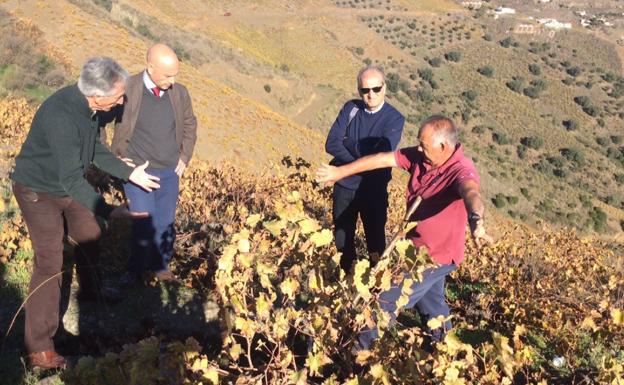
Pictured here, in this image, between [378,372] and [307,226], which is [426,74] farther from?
[378,372]

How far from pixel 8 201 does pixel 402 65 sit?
5556 centimetres

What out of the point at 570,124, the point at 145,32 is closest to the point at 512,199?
the point at 570,124

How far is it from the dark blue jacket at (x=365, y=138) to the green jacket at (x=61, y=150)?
1741mm

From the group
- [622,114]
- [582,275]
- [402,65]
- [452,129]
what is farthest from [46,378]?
[622,114]

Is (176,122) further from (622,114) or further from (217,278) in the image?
(622,114)

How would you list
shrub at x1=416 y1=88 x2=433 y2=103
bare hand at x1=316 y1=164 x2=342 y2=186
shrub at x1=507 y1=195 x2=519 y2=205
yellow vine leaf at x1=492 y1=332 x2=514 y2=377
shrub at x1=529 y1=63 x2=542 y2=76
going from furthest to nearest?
shrub at x1=529 y1=63 x2=542 y2=76 < shrub at x1=416 y1=88 x2=433 y2=103 < shrub at x1=507 y1=195 x2=519 y2=205 < bare hand at x1=316 y1=164 x2=342 y2=186 < yellow vine leaf at x1=492 y1=332 x2=514 y2=377

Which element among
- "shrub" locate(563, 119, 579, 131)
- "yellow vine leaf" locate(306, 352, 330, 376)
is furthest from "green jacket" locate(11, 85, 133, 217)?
"shrub" locate(563, 119, 579, 131)

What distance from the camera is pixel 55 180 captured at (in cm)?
273

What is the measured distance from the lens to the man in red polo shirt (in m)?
2.65

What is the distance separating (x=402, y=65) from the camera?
57.2 meters

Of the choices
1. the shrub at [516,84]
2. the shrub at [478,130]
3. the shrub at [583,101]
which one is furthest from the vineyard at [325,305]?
the shrub at [583,101]

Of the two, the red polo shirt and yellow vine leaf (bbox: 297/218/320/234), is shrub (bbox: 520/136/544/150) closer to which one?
the red polo shirt

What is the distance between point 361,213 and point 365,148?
49cm

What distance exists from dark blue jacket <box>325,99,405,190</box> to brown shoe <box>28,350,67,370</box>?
7.01 feet
